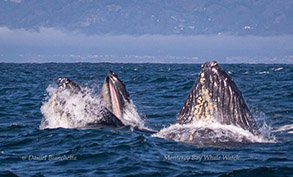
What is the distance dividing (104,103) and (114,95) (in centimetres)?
47

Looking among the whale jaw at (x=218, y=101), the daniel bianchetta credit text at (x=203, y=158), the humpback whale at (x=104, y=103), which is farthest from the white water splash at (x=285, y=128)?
the daniel bianchetta credit text at (x=203, y=158)

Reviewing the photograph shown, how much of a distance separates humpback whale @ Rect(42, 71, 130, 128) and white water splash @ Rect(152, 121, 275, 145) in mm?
2262

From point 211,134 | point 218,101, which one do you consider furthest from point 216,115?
point 211,134

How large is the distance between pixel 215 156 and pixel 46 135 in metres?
4.39

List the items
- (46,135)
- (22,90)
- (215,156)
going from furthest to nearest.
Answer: (22,90) < (46,135) < (215,156)

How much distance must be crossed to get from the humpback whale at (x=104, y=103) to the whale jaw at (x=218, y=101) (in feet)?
8.11

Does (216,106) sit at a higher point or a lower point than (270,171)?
higher

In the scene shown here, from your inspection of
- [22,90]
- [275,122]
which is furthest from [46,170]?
[22,90]

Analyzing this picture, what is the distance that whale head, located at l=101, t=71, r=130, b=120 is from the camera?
12750 millimetres

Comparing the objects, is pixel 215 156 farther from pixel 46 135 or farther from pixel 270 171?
pixel 46 135

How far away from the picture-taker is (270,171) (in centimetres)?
811

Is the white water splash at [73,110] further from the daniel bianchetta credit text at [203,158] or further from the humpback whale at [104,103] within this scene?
the daniel bianchetta credit text at [203,158]

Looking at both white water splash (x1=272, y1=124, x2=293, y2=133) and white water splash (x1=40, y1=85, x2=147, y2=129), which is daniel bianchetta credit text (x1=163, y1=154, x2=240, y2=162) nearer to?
white water splash (x1=40, y1=85, x2=147, y2=129)

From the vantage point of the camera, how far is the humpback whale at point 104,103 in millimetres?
11992
